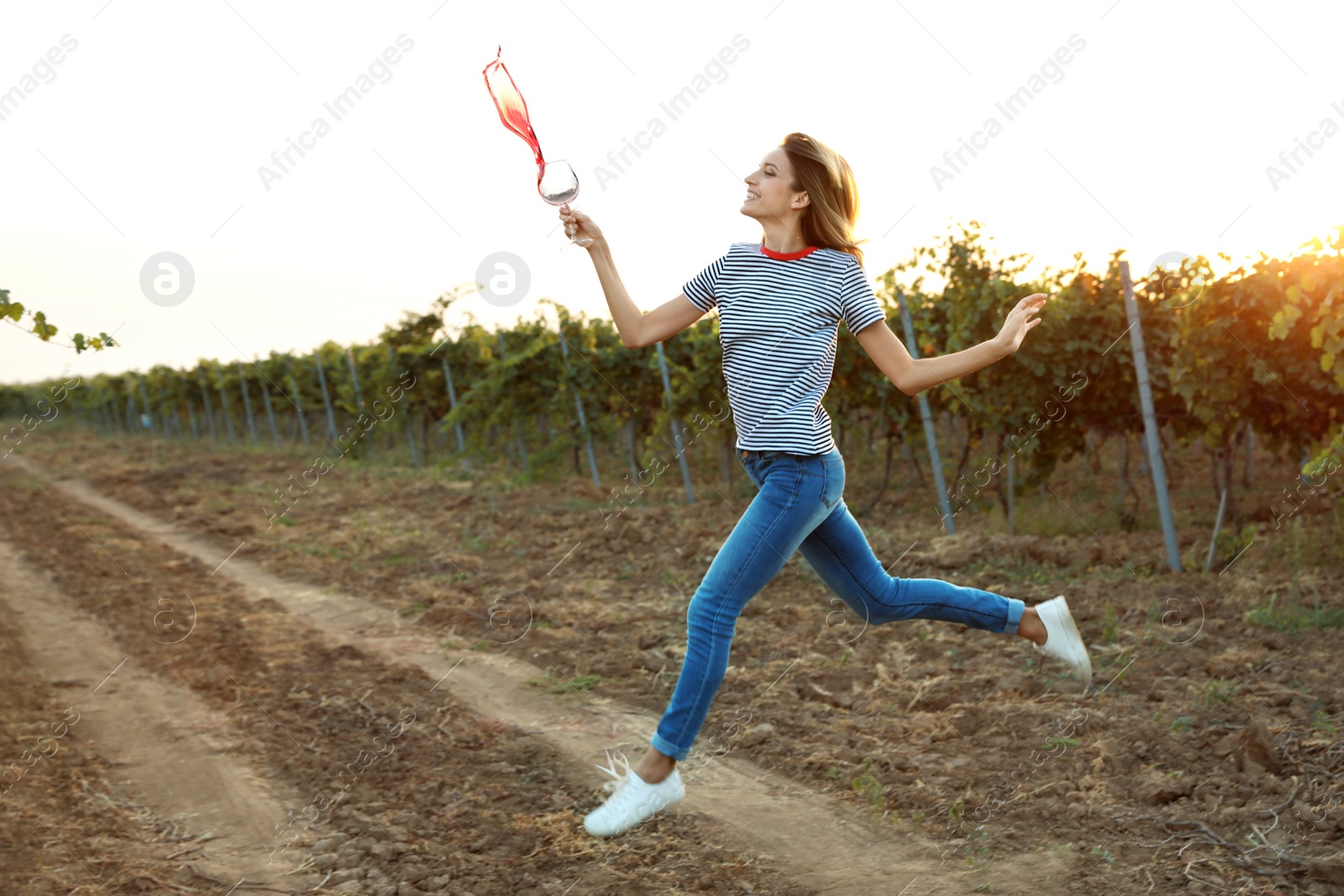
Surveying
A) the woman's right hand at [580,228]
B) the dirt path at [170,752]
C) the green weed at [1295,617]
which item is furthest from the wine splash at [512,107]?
the green weed at [1295,617]

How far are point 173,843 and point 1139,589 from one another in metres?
5.36

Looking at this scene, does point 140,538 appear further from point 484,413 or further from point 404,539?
point 484,413

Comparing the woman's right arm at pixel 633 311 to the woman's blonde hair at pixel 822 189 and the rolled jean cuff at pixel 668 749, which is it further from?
the rolled jean cuff at pixel 668 749

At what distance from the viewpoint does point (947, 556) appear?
6.91 m

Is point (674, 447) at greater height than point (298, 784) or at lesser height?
greater

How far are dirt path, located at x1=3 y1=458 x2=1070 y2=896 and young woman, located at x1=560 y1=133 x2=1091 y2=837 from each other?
0.43 metres

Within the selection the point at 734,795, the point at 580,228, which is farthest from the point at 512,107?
the point at 734,795

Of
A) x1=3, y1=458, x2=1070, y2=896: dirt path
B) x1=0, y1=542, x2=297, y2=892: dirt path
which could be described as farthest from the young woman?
x1=0, y1=542, x2=297, y2=892: dirt path

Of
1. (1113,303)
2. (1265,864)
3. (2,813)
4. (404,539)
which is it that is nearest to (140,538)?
(404,539)

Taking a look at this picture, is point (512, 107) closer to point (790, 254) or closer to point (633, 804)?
point (790, 254)

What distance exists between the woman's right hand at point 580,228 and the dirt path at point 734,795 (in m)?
1.76

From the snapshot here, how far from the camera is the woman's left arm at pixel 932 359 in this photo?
2.44 meters

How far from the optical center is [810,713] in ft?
13.1

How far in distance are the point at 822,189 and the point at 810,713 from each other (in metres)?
2.31
